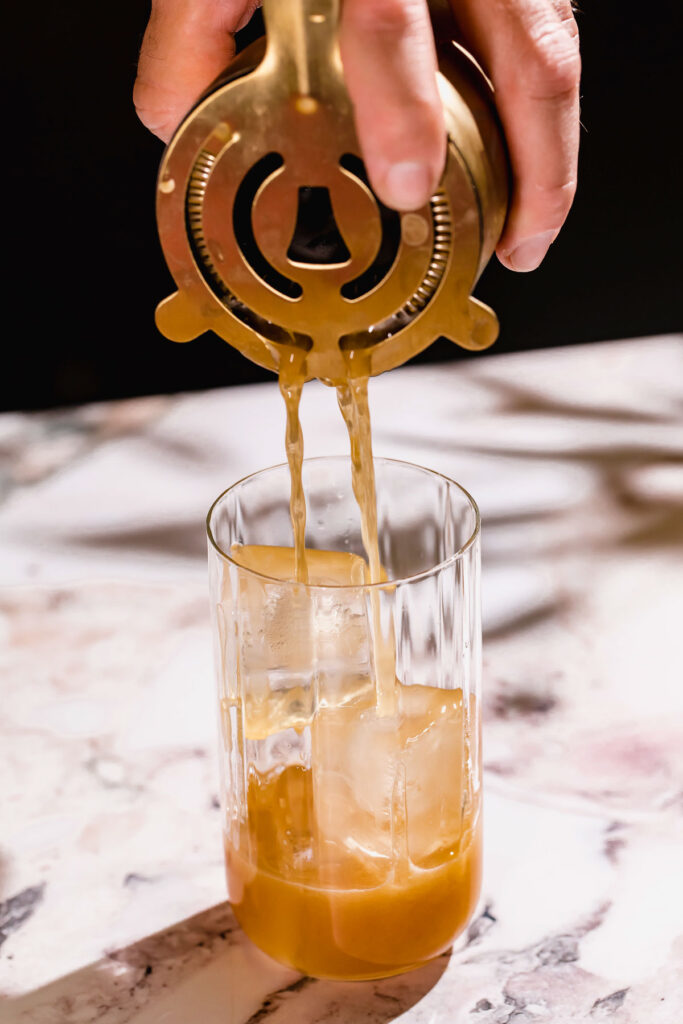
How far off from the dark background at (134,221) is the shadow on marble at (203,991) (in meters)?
1.05

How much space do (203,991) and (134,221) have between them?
3.56 feet

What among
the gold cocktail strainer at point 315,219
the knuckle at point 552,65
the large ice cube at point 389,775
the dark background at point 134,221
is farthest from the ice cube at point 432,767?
the dark background at point 134,221

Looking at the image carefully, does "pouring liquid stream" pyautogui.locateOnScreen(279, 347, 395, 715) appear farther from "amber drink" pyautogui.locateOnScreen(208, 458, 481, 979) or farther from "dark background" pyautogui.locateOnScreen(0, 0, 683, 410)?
"dark background" pyautogui.locateOnScreen(0, 0, 683, 410)

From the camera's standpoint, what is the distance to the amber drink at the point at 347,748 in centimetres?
57

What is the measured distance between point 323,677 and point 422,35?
28 cm

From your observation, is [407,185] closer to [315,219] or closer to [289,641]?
[315,219]

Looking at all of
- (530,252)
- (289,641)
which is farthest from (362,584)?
(530,252)

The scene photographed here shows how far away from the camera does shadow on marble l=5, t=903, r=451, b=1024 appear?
61cm

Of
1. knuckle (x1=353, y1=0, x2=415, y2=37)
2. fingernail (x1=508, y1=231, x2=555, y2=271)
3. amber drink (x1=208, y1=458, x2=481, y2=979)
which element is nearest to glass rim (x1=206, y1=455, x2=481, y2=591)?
amber drink (x1=208, y1=458, x2=481, y2=979)

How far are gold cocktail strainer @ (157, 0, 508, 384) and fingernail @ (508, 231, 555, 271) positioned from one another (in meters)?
0.04

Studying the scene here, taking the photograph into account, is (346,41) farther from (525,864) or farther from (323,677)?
(525,864)

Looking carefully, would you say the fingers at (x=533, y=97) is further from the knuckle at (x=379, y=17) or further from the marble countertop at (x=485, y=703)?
the marble countertop at (x=485, y=703)

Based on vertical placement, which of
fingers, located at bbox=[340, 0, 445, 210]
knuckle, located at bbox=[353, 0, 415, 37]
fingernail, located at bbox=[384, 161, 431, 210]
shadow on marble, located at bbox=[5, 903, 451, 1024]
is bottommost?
shadow on marble, located at bbox=[5, 903, 451, 1024]

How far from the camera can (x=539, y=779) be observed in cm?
76
